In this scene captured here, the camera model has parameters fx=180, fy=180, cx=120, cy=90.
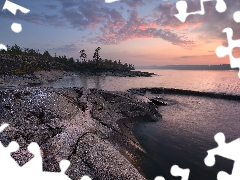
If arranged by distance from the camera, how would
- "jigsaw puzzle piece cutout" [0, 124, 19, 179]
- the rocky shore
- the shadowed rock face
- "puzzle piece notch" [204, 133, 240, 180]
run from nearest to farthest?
"jigsaw puzzle piece cutout" [0, 124, 19, 179]
the shadowed rock face
"puzzle piece notch" [204, 133, 240, 180]
the rocky shore

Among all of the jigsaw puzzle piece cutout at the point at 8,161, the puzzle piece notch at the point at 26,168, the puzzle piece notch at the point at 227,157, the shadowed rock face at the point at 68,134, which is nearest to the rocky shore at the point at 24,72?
the shadowed rock face at the point at 68,134

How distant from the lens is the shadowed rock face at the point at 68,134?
24.1 feet

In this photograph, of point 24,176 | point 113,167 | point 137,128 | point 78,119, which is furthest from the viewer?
point 137,128

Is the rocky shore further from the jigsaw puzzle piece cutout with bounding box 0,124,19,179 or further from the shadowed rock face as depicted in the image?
the jigsaw puzzle piece cutout with bounding box 0,124,19,179

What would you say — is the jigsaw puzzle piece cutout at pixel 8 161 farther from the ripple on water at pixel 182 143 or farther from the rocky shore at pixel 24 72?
the rocky shore at pixel 24 72

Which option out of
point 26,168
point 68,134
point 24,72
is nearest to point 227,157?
point 68,134

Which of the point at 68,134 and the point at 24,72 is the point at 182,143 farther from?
the point at 24,72

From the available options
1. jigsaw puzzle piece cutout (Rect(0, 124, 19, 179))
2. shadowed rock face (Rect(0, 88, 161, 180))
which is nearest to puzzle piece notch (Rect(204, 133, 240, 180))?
shadowed rock face (Rect(0, 88, 161, 180))

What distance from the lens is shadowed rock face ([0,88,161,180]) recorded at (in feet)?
24.1

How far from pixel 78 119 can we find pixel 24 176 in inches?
197

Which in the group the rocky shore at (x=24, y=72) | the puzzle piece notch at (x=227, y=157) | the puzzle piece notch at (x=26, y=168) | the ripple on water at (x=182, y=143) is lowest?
the ripple on water at (x=182, y=143)

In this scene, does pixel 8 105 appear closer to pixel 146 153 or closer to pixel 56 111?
pixel 56 111

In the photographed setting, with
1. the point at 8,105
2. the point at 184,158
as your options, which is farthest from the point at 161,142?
the point at 8,105

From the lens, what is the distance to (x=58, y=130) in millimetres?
9219
